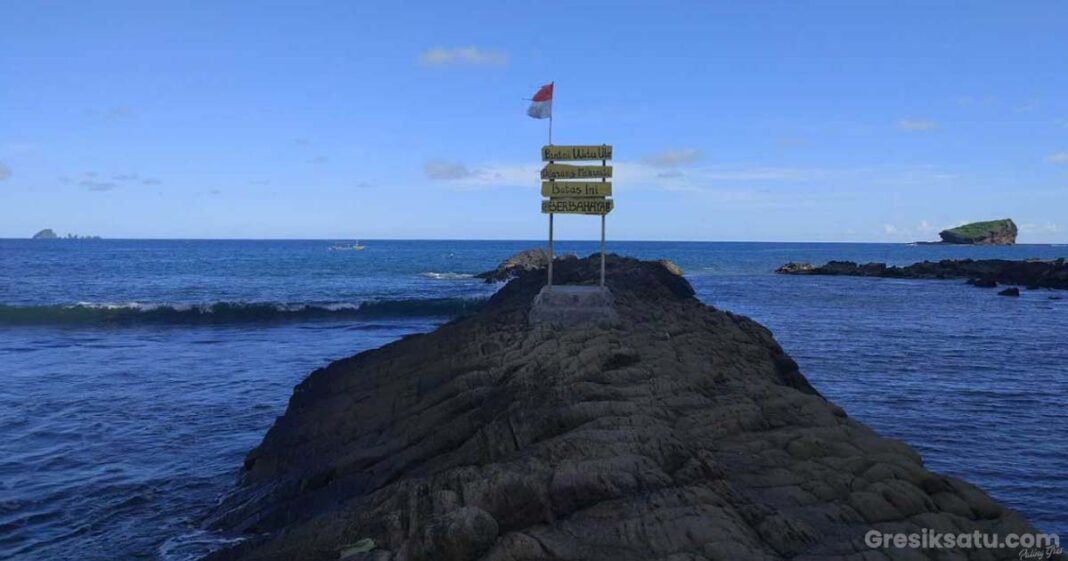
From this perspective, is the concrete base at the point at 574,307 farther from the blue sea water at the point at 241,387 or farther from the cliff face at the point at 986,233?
the cliff face at the point at 986,233

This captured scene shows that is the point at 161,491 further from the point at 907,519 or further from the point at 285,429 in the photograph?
the point at 907,519

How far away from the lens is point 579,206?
635 inches

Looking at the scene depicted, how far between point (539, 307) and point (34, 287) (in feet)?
188

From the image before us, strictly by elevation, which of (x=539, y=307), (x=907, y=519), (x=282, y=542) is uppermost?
(x=539, y=307)

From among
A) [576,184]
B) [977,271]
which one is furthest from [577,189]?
[977,271]

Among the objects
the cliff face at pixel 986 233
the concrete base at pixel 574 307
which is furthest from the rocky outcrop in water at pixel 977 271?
the cliff face at pixel 986 233

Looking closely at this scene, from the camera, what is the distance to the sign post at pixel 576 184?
52.9 ft

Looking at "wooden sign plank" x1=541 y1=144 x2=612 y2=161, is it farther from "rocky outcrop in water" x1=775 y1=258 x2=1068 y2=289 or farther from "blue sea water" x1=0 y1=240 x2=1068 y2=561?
"rocky outcrop in water" x1=775 y1=258 x2=1068 y2=289

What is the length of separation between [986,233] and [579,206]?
20151cm

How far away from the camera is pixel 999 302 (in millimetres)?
45719

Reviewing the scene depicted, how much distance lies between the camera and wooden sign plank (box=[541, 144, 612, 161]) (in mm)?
16188

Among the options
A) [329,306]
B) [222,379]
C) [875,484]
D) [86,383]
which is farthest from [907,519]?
[329,306]

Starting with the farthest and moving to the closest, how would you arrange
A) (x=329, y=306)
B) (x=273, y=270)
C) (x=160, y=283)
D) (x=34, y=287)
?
(x=273, y=270) < (x=160, y=283) < (x=34, y=287) < (x=329, y=306)

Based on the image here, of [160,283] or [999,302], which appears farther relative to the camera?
[160,283]
